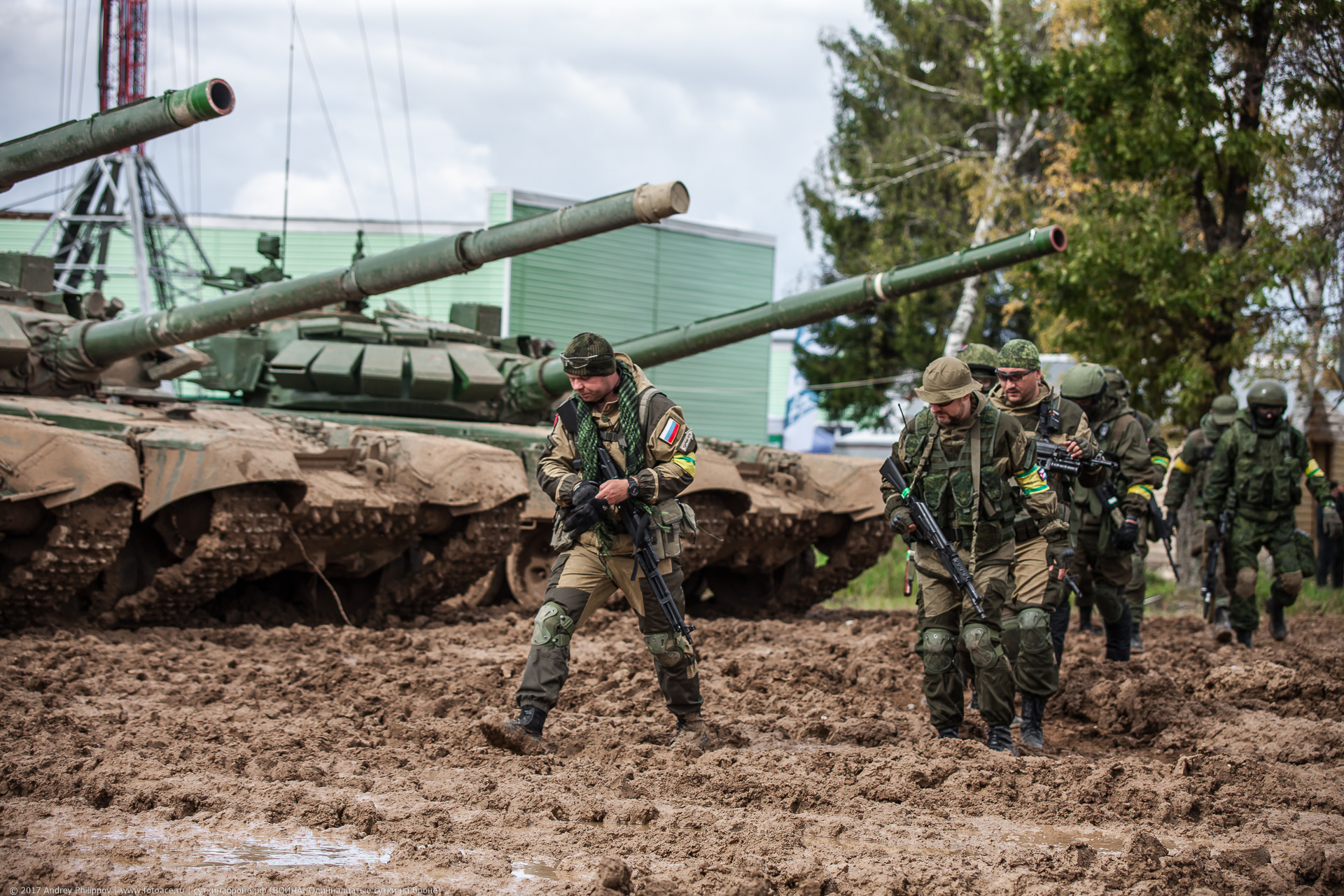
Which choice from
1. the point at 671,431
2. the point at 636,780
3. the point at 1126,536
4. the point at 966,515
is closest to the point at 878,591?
the point at 1126,536

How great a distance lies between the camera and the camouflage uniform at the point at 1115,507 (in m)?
7.29

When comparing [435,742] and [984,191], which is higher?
[984,191]

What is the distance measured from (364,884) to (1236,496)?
7356 millimetres

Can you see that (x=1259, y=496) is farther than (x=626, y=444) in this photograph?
Yes

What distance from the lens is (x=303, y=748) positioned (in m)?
4.95

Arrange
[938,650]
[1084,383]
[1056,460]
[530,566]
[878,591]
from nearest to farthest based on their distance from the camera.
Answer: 1. [938,650]
2. [1056,460]
3. [1084,383]
4. [530,566]
5. [878,591]

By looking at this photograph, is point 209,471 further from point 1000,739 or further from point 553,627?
point 1000,739

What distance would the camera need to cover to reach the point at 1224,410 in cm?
968

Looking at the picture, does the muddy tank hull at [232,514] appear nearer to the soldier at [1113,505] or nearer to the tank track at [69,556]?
the tank track at [69,556]

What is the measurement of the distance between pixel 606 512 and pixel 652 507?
19 cm

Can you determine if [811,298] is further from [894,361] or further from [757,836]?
[894,361]

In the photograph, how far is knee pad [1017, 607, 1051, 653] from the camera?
5465 mm

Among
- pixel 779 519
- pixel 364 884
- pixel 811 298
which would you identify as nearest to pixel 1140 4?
pixel 811 298

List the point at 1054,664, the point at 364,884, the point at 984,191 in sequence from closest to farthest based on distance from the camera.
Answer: the point at 364,884
the point at 1054,664
the point at 984,191
